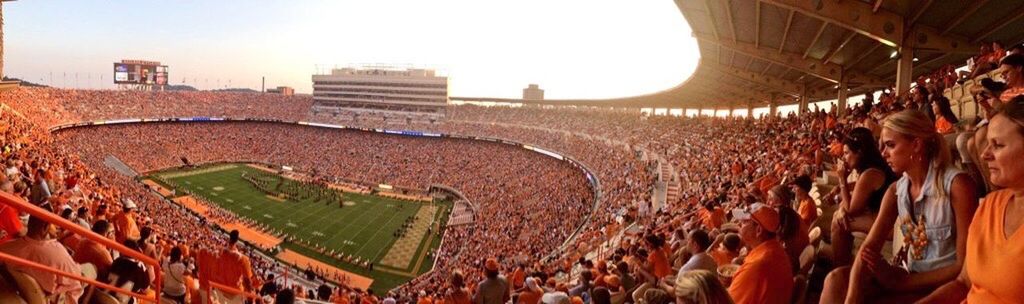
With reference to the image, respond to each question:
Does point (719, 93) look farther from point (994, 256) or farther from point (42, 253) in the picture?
point (42, 253)

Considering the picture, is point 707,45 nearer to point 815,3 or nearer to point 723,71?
point 723,71

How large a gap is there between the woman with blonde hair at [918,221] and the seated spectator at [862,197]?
1039 mm

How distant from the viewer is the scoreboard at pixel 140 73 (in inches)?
2840

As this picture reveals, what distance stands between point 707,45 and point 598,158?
20143 millimetres

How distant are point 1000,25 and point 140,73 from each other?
88.9 meters

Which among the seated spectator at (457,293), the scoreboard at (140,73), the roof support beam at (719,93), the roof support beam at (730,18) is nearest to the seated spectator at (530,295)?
the seated spectator at (457,293)

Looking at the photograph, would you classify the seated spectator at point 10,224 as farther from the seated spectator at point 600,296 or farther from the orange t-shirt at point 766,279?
the orange t-shirt at point 766,279

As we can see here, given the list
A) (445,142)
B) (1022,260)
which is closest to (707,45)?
(1022,260)

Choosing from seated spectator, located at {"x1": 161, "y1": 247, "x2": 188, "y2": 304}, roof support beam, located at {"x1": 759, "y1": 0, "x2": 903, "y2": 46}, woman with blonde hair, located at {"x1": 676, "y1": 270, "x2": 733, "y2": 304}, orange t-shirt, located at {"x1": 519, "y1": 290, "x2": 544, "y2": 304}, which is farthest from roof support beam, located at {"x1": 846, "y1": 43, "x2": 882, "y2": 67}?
seated spectator, located at {"x1": 161, "y1": 247, "x2": 188, "y2": 304}

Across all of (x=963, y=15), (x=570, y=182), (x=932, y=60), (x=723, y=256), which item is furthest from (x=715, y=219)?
(x=570, y=182)

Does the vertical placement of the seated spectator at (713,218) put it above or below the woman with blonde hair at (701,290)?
below

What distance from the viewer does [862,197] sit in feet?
13.2

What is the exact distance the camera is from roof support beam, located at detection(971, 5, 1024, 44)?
35.4ft

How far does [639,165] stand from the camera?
98.4 ft
